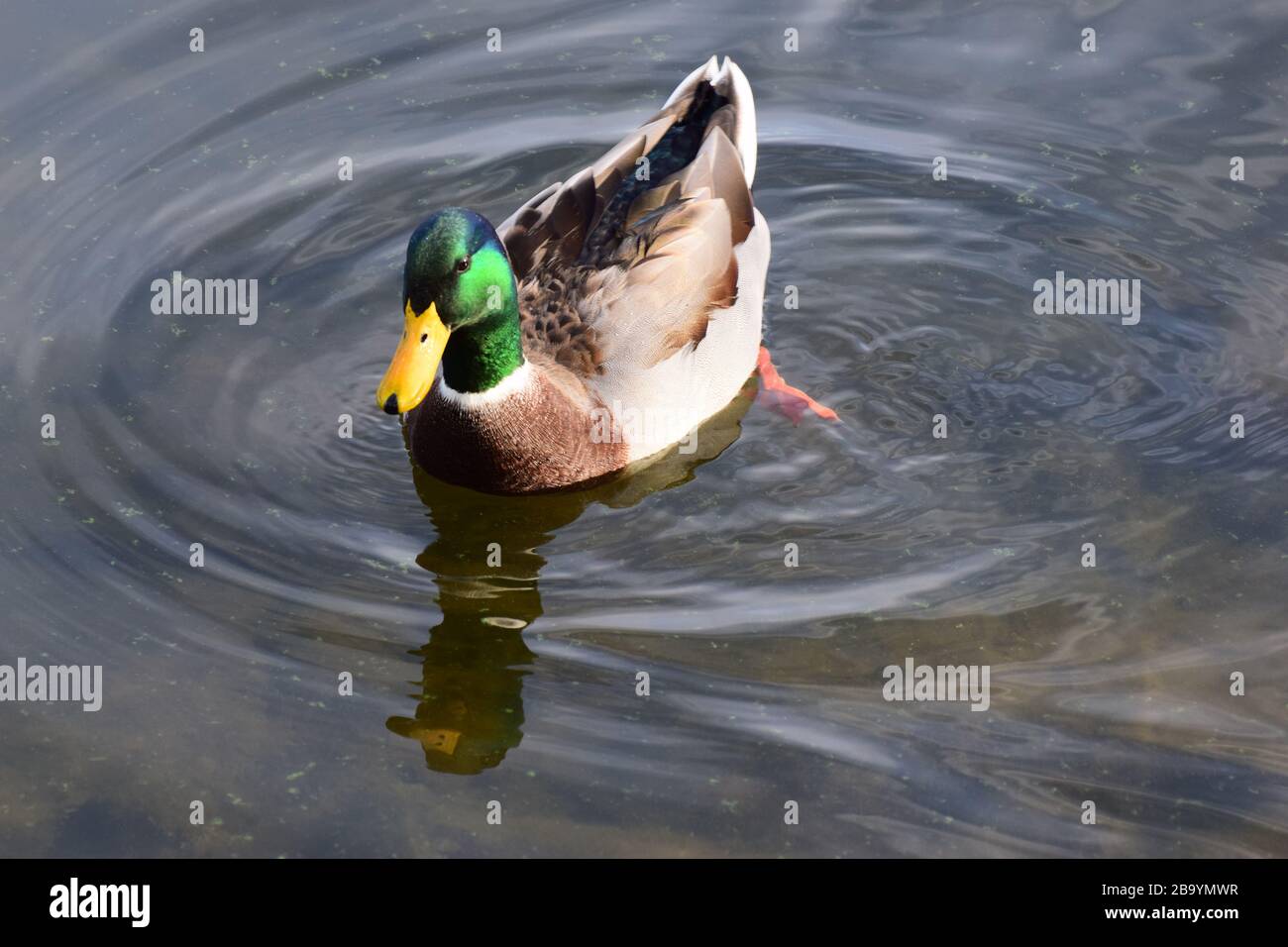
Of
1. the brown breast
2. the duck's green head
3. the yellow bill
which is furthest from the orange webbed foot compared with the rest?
the yellow bill

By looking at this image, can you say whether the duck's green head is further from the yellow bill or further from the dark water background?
the dark water background

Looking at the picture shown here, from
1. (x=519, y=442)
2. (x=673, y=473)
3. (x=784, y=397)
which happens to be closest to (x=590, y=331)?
(x=519, y=442)

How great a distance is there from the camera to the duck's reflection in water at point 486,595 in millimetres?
6059

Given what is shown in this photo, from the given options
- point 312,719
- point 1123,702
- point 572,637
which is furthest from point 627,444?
point 1123,702

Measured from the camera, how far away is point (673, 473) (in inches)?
293

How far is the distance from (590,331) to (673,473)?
0.73 m

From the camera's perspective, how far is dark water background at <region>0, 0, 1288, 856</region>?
228 inches

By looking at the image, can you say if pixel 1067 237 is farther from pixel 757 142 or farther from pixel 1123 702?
pixel 1123 702

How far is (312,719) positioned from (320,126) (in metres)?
4.52

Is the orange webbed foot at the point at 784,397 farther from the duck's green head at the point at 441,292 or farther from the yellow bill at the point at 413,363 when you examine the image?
the yellow bill at the point at 413,363

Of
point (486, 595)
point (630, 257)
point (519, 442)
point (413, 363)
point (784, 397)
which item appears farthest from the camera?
point (784, 397)

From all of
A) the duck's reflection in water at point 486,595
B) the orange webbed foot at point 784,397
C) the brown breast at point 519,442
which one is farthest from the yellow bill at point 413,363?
the orange webbed foot at point 784,397

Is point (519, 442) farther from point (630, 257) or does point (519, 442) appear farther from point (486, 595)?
point (630, 257)

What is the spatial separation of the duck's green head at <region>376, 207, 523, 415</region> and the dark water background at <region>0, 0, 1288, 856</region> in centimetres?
86
